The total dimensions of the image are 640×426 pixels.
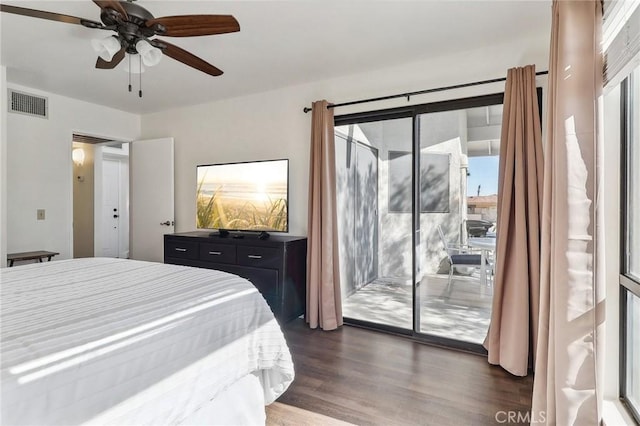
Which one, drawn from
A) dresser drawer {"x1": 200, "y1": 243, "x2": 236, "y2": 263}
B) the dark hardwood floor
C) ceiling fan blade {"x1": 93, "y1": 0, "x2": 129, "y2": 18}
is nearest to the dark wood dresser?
dresser drawer {"x1": 200, "y1": 243, "x2": 236, "y2": 263}

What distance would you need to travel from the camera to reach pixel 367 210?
4.04 metres

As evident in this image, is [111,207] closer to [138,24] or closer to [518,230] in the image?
[138,24]

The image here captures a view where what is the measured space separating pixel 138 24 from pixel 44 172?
289 cm

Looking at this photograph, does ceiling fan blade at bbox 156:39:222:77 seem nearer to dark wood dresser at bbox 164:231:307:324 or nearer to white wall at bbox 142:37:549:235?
white wall at bbox 142:37:549:235

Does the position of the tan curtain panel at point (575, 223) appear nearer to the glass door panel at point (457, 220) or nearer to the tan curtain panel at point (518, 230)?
the tan curtain panel at point (518, 230)

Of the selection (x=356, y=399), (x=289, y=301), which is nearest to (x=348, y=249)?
(x=289, y=301)

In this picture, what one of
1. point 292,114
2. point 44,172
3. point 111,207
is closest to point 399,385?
point 292,114

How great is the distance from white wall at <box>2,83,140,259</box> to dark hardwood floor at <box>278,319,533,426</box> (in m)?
3.05

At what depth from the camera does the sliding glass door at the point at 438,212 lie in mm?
2924

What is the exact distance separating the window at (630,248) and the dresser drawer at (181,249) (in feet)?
11.3

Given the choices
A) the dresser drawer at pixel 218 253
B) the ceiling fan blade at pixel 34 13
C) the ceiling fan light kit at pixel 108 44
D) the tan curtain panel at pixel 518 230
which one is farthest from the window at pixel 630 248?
the dresser drawer at pixel 218 253

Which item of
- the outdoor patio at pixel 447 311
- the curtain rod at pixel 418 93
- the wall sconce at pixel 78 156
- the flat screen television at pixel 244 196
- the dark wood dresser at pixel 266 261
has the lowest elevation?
the outdoor patio at pixel 447 311

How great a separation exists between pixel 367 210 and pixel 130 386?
127 inches

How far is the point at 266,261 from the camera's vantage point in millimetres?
3256
